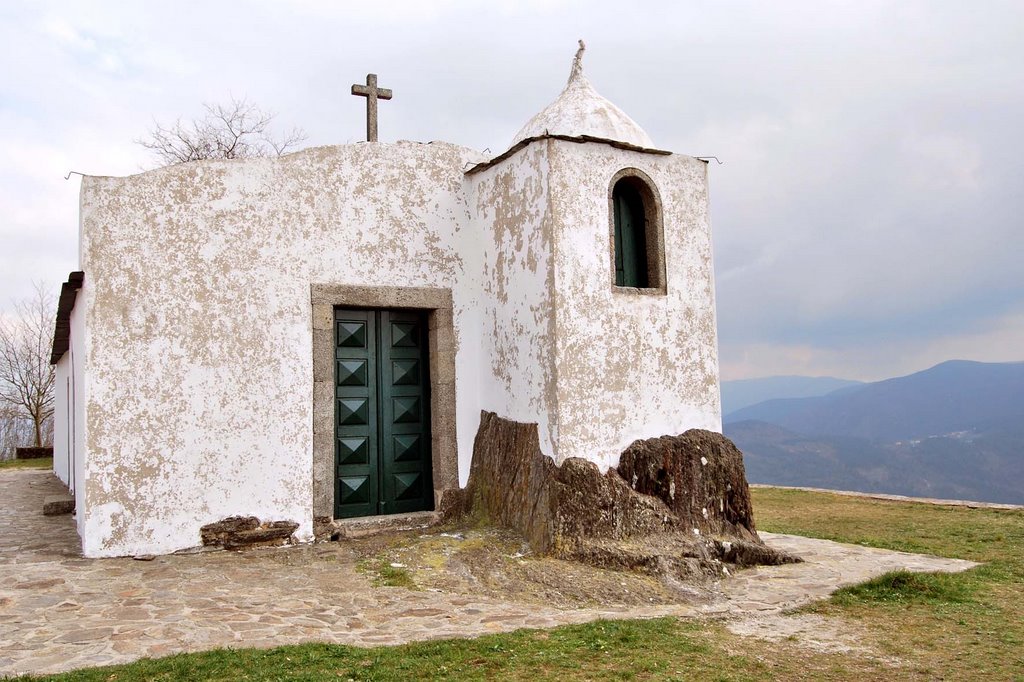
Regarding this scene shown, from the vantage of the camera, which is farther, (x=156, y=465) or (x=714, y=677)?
(x=156, y=465)

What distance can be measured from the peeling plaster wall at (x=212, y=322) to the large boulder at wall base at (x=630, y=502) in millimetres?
1861

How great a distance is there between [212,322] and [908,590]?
6.39m

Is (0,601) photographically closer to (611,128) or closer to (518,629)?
(518,629)

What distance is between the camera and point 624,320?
746cm

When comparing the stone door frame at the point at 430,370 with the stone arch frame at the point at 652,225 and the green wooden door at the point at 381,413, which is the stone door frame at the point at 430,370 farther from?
the stone arch frame at the point at 652,225

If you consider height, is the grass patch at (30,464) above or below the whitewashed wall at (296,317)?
below

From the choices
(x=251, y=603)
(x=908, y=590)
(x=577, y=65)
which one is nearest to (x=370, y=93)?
(x=577, y=65)

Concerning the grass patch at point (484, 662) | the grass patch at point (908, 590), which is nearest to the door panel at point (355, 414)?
the grass patch at point (484, 662)

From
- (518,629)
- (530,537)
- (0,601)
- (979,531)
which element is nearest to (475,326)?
(530,537)

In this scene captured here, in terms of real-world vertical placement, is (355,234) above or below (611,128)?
below

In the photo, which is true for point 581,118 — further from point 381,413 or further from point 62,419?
point 62,419

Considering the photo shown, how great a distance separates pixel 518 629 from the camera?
508 centimetres

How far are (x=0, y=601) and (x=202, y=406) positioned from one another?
2.23m

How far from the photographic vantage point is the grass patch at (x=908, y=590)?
19.5ft
